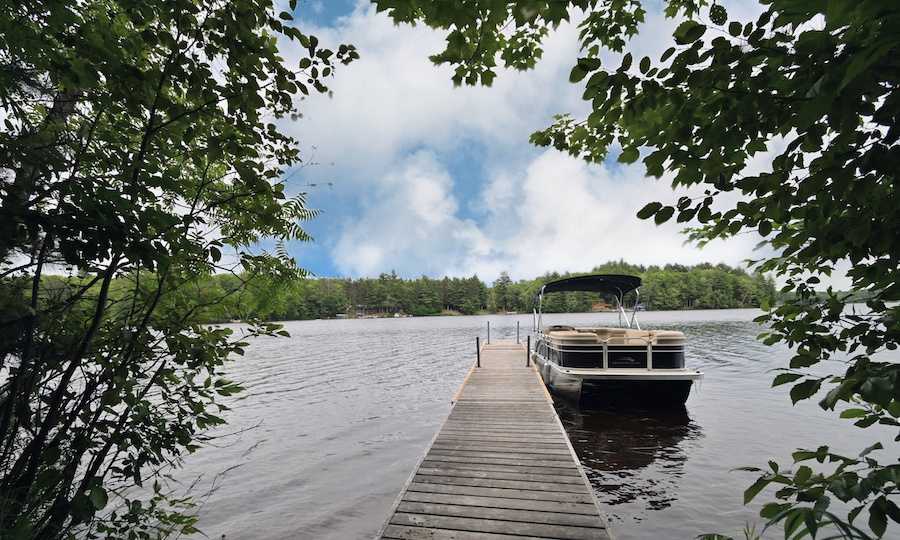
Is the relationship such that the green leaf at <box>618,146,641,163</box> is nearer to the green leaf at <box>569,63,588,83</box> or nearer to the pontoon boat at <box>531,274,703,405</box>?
the green leaf at <box>569,63,588,83</box>

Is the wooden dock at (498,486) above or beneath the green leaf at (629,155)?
beneath

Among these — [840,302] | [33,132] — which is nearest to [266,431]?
[33,132]

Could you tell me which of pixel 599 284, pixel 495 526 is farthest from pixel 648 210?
pixel 599 284

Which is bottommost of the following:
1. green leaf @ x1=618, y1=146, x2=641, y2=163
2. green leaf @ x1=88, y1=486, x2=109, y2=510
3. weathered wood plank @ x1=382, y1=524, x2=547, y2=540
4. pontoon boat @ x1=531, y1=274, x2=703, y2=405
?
weathered wood plank @ x1=382, y1=524, x2=547, y2=540

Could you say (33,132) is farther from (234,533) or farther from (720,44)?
(234,533)

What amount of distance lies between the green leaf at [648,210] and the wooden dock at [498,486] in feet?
13.1

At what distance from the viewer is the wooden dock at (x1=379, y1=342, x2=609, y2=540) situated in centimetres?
471

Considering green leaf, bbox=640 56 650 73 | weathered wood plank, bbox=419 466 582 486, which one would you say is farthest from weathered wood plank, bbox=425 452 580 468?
green leaf, bbox=640 56 650 73

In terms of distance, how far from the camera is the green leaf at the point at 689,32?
65.7 inches

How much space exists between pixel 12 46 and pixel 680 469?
11.4m

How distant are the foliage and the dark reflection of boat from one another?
761 cm

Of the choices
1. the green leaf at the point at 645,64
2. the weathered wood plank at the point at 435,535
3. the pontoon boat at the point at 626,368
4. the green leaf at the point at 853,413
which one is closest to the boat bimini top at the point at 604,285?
the pontoon boat at the point at 626,368

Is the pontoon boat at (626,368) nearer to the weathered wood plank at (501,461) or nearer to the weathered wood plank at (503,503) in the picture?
the weathered wood plank at (501,461)

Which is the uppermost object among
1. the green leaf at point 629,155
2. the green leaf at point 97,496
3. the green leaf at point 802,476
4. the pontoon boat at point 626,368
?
the green leaf at point 629,155
